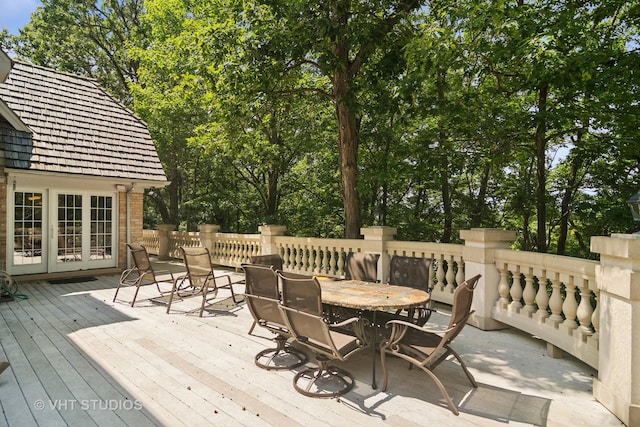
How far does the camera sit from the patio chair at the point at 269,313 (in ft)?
12.3

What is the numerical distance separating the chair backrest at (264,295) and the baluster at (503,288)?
9.93ft

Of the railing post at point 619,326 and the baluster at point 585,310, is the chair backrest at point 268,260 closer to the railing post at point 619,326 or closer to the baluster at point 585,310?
the baluster at point 585,310

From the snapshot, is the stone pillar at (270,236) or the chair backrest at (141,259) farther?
the stone pillar at (270,236)

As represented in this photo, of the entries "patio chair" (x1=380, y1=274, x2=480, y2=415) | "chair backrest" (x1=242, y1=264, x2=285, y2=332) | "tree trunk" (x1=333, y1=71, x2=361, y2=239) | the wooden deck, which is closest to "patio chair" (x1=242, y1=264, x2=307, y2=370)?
"chair backrest" (x1=242, y1=264, x2=285, y2=332)

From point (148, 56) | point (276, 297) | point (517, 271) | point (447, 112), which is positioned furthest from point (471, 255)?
point (148, 56)

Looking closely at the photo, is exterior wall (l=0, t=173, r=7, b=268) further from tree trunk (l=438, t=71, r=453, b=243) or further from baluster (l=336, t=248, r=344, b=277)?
tree trunk (l=438, t=71, r=453, b=243)

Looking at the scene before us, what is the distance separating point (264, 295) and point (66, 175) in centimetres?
728

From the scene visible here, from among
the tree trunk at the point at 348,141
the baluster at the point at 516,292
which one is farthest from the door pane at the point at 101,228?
the baluster at the point at 516,292

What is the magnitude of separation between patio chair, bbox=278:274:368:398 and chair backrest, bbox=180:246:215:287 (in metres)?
3.10

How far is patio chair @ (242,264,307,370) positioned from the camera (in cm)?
375

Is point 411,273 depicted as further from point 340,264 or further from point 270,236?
point 270,236

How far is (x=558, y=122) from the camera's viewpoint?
6.57 metres

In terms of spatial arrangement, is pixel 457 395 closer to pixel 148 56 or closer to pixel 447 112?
pixel 447 112

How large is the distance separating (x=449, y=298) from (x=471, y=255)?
965 millimetres
